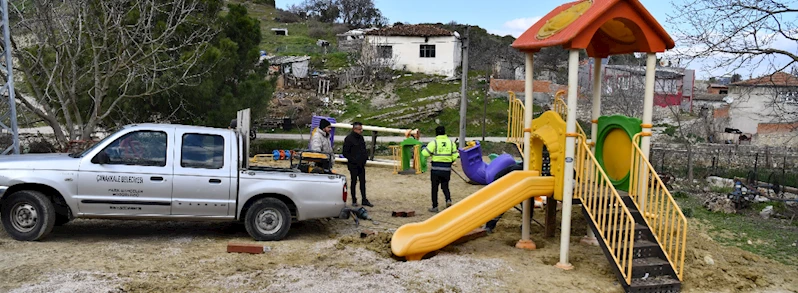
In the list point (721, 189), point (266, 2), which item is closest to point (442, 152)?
point (721, 189)

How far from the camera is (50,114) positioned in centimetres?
1328

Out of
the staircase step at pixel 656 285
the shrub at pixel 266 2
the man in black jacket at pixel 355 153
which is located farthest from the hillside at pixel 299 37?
Result: the staircase step at pixel 656 285

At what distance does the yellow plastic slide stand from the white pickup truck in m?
1.31

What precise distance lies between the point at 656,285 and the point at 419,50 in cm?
3745

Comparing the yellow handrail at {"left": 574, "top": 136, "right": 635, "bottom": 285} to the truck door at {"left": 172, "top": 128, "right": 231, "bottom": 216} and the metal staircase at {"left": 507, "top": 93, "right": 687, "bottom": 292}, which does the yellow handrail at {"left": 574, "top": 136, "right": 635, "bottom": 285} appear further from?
the truck door at {"left": 172, "top": 128, "right": 231, "bottom": 216}

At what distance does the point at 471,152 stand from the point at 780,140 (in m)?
22.3

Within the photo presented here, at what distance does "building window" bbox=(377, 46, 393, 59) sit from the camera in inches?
1688

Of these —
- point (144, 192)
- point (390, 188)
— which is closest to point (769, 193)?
point (390, 188)

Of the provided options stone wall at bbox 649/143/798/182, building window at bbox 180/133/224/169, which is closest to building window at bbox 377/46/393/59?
stone wall at bbox 649/143/798/182

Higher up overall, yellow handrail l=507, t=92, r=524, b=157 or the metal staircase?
yellow handrail l=507, t=92, r=524, b=157

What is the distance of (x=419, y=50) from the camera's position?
43.1 meters

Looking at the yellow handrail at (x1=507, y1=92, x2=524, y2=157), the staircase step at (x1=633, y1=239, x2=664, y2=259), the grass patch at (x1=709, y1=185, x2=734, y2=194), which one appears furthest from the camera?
the grass patch at (x1=709, y1=185, x2=734, y2=194)

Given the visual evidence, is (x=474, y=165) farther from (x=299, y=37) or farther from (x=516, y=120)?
(x=299, y=37)

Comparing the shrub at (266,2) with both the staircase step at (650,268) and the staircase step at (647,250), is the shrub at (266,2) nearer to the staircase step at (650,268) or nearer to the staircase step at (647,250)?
the staircase step at (647,250)
